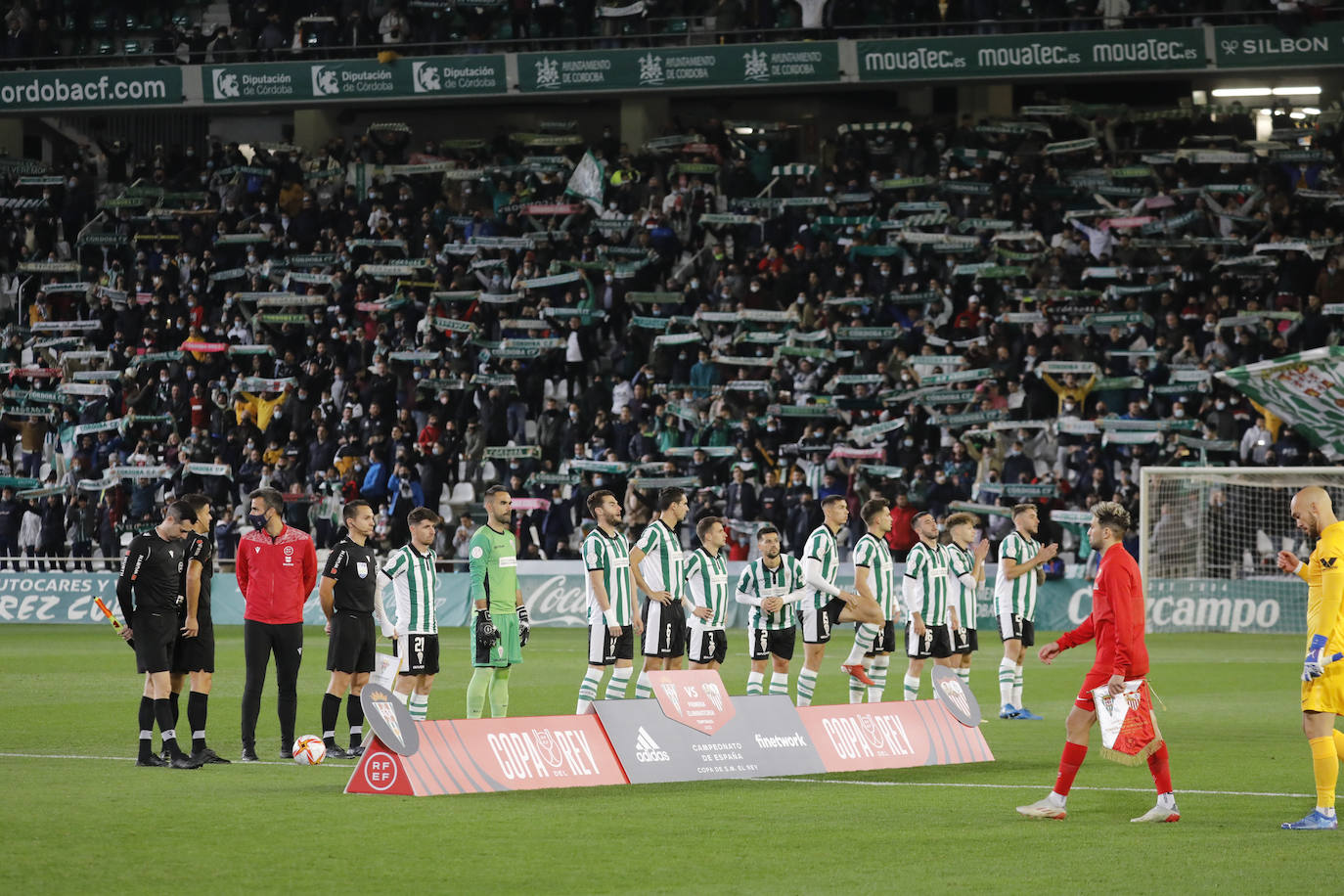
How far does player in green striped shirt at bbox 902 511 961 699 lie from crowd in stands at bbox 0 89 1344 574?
1161 centimetres

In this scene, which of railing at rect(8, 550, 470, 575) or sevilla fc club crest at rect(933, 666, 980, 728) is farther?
railing at rect(8, 550, 470, 575)

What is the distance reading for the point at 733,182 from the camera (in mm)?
37344

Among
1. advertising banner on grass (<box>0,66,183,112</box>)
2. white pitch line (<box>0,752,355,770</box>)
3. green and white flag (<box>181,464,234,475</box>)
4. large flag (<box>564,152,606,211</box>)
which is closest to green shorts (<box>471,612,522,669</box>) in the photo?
white pitch line (<box>0,752,355,770</box>)

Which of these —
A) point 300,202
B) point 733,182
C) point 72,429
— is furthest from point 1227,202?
point 72,429

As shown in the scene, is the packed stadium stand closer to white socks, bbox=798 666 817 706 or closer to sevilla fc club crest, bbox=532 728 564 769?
white socks, bbox=798 666 817 706

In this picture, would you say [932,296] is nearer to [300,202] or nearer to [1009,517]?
[1009,517]

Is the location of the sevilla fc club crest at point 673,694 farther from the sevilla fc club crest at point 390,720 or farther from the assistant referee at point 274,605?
the assistant referee at point 274,605

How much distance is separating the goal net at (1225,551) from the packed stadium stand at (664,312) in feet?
0.97

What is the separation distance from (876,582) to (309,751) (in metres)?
5.63

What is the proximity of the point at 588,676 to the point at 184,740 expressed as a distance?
135 inches

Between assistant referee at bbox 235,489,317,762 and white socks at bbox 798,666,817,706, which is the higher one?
assistant referee at bbox 235,489,317,762

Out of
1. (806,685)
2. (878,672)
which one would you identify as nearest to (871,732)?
(806,685)

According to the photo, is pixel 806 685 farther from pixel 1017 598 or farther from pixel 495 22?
pixel 495 22

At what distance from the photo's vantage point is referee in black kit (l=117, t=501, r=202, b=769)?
13383mm
